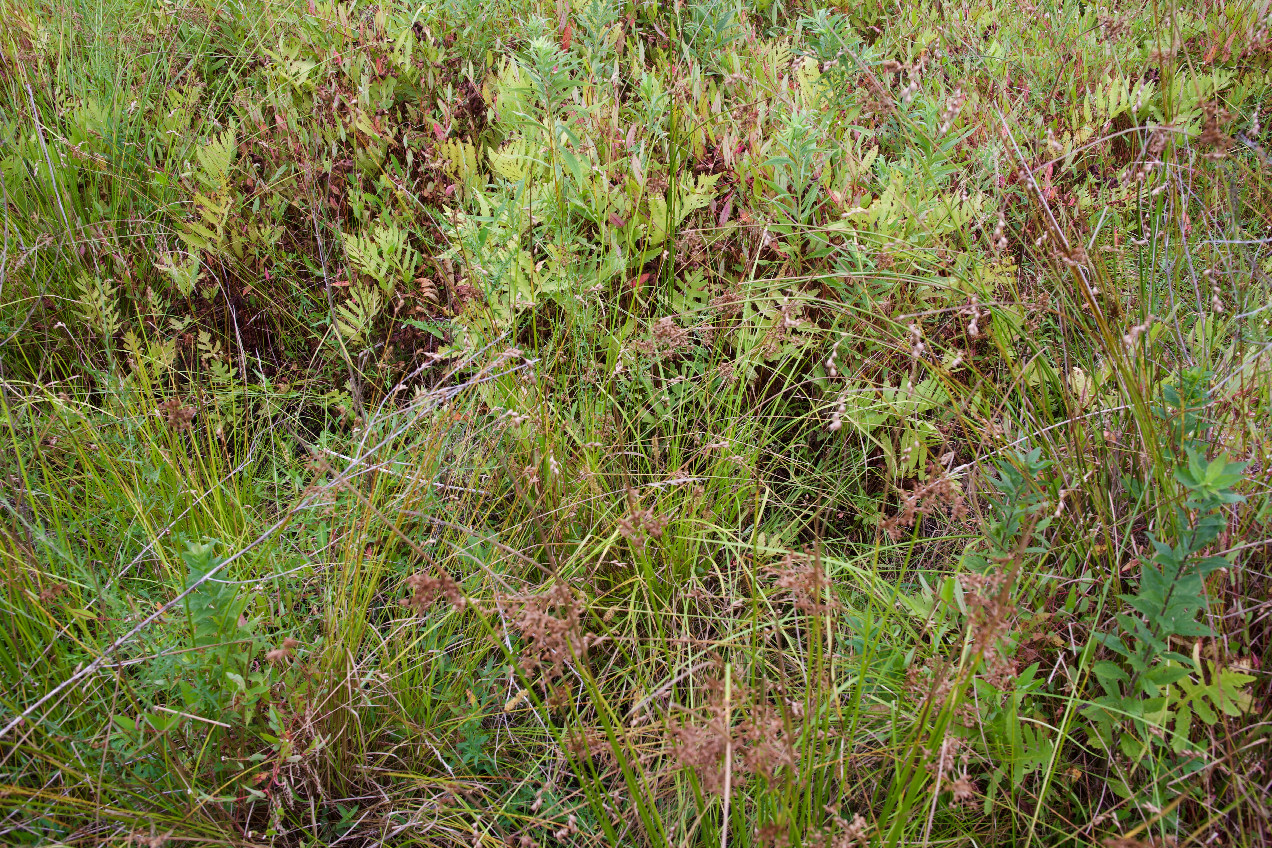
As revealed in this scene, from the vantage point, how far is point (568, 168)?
8.16ft

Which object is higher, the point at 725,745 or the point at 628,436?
the point at 725,745

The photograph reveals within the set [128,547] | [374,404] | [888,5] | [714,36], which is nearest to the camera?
[128,547]

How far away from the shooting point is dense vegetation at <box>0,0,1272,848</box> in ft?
4.79

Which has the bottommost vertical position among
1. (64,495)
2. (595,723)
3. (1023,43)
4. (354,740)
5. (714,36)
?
(595,723)

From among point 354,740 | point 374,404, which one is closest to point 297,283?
point 374,404

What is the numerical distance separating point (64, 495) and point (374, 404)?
787 mm

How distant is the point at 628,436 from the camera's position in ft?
7.68

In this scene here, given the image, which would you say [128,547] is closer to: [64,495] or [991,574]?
[64,495]

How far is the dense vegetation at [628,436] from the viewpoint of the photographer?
146cm

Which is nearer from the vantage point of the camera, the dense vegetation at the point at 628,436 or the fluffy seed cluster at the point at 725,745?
the fluffy seed cluster at the point at 725,745

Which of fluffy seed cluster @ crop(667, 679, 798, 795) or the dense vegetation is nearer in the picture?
fluffy seed cluster @ crop(667, 679, 798, 795)

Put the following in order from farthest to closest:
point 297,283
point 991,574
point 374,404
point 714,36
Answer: point 714,36, point 297,283, point 374,404, point 991,574

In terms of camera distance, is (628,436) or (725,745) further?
(628,436)

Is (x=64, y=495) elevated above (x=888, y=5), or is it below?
below
